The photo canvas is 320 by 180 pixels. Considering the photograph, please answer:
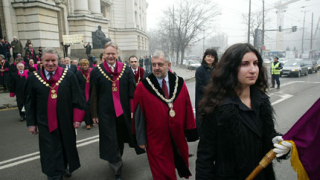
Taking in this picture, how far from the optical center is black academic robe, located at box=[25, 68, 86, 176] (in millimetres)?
3418

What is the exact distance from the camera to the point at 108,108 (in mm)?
3932

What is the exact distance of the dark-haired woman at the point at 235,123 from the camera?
5.82 feet

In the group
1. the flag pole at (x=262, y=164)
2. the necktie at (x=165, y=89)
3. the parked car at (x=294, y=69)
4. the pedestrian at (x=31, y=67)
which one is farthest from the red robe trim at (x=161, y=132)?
the parked car at (x=294, y=69)

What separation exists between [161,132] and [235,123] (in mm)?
1404

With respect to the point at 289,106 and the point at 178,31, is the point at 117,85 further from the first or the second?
the point at 178,31

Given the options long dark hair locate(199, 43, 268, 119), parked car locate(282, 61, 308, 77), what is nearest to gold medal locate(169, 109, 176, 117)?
long dark hair locate(199, 43, 268, 119)

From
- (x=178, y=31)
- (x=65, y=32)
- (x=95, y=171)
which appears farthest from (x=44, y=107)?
(x=178, y=31)

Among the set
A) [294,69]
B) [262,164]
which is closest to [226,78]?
[262,164]

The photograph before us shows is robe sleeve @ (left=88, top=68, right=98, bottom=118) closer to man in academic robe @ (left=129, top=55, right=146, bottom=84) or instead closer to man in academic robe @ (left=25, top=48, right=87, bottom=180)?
man in academic robe @ (left=25, top=48, right=87, bottom=180)

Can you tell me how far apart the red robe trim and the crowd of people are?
12mm

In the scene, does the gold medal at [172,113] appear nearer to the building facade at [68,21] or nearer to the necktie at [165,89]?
the necktie at [165,89]

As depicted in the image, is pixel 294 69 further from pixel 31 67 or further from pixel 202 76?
pixel 31 67

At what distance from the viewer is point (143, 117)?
3117mm

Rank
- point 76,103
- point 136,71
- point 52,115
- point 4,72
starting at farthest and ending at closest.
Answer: point 4,72
point 136,71
point 76,103
point 52,115
